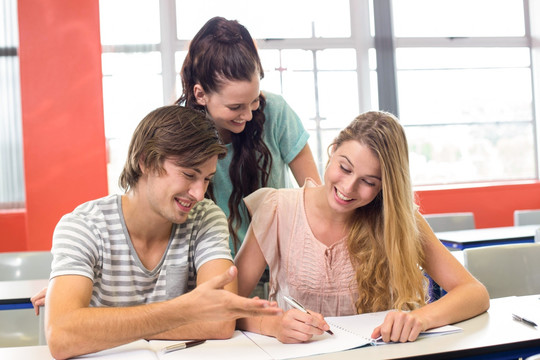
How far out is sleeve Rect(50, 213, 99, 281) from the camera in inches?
57.5

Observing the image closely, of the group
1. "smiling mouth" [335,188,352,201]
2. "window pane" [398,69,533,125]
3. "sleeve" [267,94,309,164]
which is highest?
"window pane" [398,69,533,125]

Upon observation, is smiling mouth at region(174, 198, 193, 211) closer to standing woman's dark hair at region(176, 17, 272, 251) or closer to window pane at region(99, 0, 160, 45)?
standing woman's dark hair at region(176, 17, 272, 251)

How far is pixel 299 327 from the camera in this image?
141 centimetres

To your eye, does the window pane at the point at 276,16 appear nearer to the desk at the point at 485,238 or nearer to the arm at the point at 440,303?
the desk at the point at 485,238

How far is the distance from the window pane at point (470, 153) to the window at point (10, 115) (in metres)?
3.82

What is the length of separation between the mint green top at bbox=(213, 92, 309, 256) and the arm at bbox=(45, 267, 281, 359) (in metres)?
0.83

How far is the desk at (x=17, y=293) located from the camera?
7.13 feet

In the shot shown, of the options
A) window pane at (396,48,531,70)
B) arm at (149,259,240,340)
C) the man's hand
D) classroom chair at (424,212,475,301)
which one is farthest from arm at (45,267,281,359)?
window pane at (396,48,531,70)

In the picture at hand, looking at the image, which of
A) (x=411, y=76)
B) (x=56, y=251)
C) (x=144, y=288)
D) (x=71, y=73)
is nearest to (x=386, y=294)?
(x=144, y=288)

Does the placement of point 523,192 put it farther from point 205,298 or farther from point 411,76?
point 205,298

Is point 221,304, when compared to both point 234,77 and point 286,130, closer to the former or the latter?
point 234,77

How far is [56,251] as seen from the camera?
1489mm

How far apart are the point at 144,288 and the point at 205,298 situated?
411 mm

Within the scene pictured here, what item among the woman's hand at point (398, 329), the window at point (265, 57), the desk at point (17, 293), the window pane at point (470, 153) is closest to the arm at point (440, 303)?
the woman's hand at point (398, 329)
